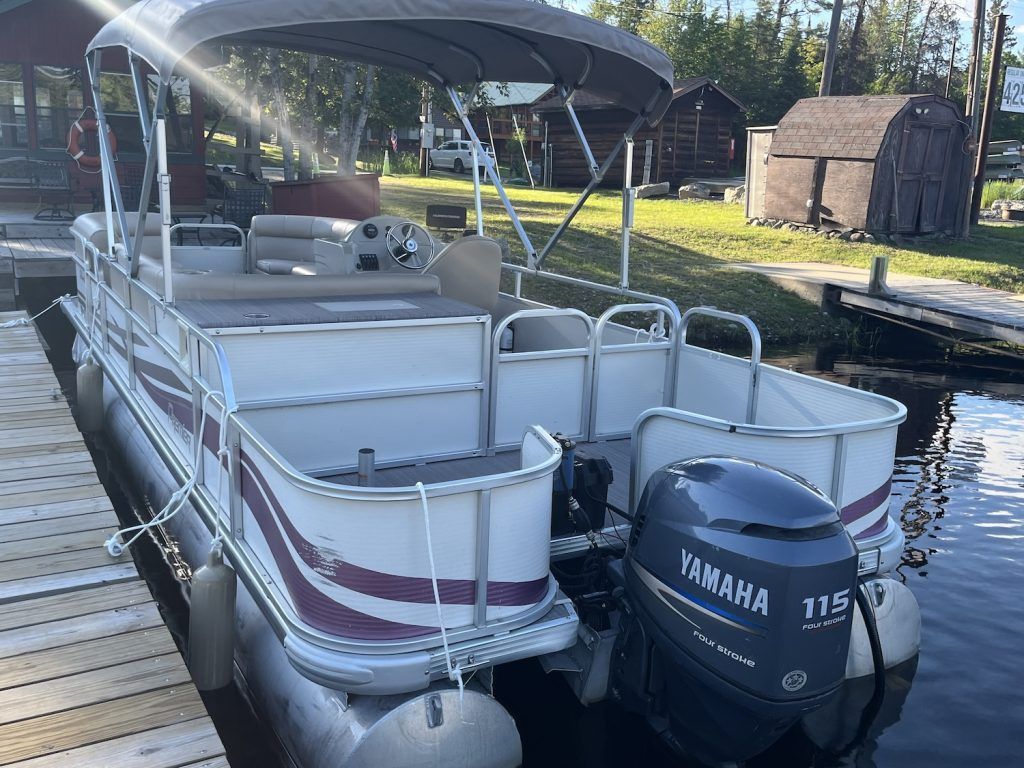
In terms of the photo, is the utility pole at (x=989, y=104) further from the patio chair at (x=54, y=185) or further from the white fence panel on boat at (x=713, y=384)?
the patio chair at (x=54, y=185)

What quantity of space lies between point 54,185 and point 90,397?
8.74 m

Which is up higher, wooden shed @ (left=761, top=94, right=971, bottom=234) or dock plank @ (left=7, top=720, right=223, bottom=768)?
wooden shed @ (left=761, top=94, right=971, bottom=234)

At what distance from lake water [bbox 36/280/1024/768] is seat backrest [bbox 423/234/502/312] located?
2.39 metres

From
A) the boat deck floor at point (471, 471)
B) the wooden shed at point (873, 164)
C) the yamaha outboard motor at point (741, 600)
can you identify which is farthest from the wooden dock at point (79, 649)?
the wooden shed at point (873, 164)

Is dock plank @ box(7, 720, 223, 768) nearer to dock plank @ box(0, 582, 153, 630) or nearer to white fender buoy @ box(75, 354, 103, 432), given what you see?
dock plank @ box(0, 582, 153, 630)

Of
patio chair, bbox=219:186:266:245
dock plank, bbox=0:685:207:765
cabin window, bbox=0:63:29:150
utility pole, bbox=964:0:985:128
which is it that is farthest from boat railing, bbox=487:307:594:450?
utility pole, bbox=964:0:985:128

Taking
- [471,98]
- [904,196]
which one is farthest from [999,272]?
[471,98]

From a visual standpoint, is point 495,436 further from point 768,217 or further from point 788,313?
point 768,217

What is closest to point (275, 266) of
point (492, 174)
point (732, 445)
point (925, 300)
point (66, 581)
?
point (492, 174)

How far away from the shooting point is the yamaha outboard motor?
3055mm

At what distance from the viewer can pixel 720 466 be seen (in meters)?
3.40

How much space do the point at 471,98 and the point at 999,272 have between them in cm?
1157

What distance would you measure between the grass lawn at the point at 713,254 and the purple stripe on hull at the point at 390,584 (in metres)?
8.66

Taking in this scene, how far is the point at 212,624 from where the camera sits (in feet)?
12.7
